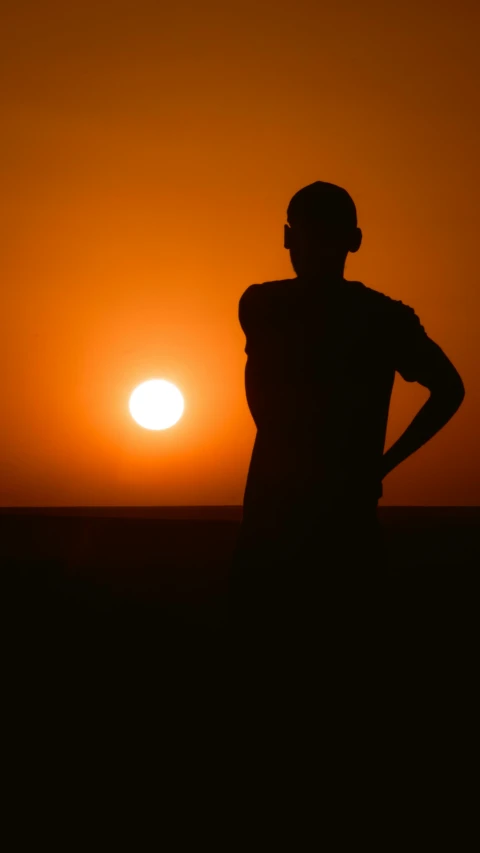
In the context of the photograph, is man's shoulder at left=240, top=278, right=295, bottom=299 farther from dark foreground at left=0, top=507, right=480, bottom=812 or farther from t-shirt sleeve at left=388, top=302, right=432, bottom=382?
dark foreground at left=0, top=507, right=480, bottom=812

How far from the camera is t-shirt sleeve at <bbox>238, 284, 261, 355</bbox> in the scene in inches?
47.4

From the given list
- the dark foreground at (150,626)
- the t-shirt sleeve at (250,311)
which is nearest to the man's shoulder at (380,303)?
the t-shirt sleeve at (250,311)

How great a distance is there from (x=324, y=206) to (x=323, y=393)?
266mm

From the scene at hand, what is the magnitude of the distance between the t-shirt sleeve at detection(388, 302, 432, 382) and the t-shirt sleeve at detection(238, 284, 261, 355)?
20 cm

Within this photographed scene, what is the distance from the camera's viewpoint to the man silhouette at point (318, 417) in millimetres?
1121

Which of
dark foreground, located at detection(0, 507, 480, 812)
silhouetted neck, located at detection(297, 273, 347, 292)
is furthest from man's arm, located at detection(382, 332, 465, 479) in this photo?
dark foreground, located at detection(0, 507, 480, 812)

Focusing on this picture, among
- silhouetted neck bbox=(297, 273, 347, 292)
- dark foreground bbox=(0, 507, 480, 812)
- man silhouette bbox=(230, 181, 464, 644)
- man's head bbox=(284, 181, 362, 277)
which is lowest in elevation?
dark foreground bbox=(0, 507, 480, 812)

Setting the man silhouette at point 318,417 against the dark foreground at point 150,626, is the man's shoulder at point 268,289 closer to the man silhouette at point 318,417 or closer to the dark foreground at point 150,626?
the man silhouette at point 318,417

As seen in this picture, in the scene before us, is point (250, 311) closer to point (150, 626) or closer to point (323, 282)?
point (323, 282)

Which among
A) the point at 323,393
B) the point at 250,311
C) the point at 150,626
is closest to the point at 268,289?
the point at 250,311

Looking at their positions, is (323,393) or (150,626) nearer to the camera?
(323,393)

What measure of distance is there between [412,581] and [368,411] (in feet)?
4.72

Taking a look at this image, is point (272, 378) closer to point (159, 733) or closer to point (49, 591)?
point (159, 733)

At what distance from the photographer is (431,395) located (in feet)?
4.00
